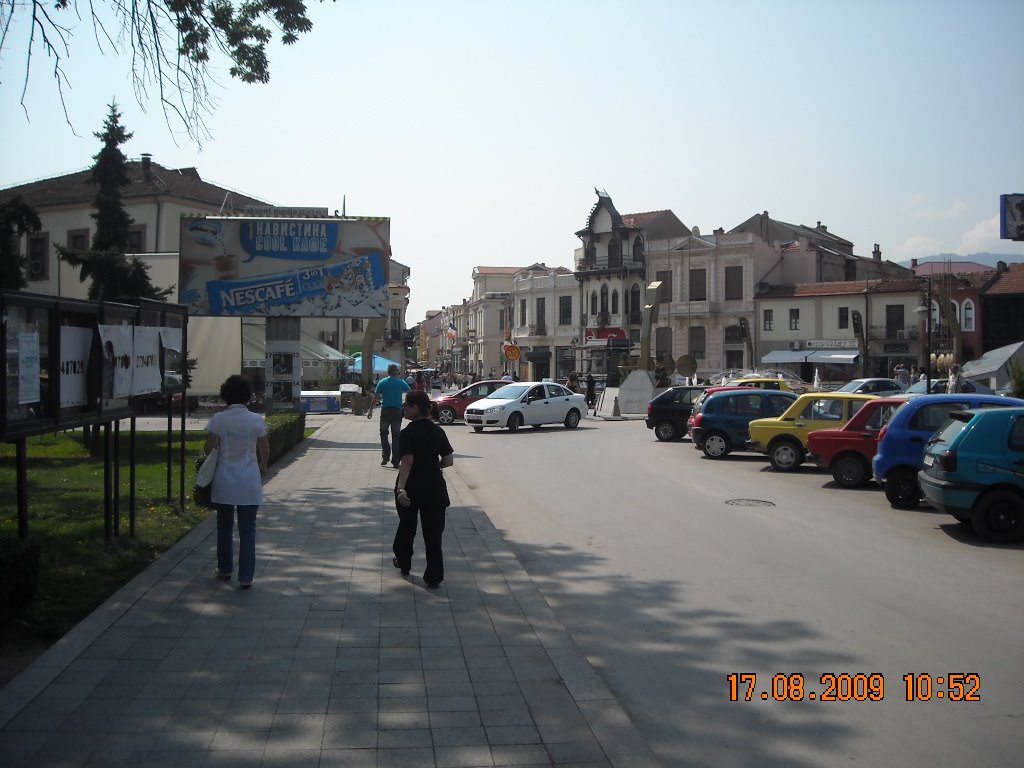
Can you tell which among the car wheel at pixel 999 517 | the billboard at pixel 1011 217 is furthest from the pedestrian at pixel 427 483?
the billboard at pixel 1011 217

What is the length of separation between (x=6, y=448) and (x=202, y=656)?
1751 centimetres

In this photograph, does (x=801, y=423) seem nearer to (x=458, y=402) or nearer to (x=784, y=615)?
(x=784, y=615)

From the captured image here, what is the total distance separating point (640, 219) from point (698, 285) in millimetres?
9159

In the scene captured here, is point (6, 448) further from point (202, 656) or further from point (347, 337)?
point (347, 337)

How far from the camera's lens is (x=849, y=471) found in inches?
598

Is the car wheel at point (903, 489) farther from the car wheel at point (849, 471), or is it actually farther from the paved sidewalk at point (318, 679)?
the paved sidewalk at point (318, 679)

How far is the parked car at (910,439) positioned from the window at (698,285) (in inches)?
2083

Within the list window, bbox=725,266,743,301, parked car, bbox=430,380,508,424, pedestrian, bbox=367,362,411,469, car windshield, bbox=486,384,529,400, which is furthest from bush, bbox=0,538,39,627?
window, bbox=725,266,743,301

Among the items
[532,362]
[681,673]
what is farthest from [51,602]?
[532,362]

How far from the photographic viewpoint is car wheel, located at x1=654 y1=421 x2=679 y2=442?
26062 mm

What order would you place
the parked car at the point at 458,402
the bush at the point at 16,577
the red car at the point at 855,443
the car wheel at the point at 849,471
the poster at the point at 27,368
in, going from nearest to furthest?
the bush at the point at 16,577 → the poster at the point at 27,368 → the red car at the point at 855,443 → the car wheel at the point at 849,471 → the parked car at the point at 458,402

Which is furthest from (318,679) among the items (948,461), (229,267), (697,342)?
(697,342)

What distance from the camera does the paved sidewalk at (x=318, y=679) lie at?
14.8 ft

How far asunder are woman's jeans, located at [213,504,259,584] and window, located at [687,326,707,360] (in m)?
59.0
